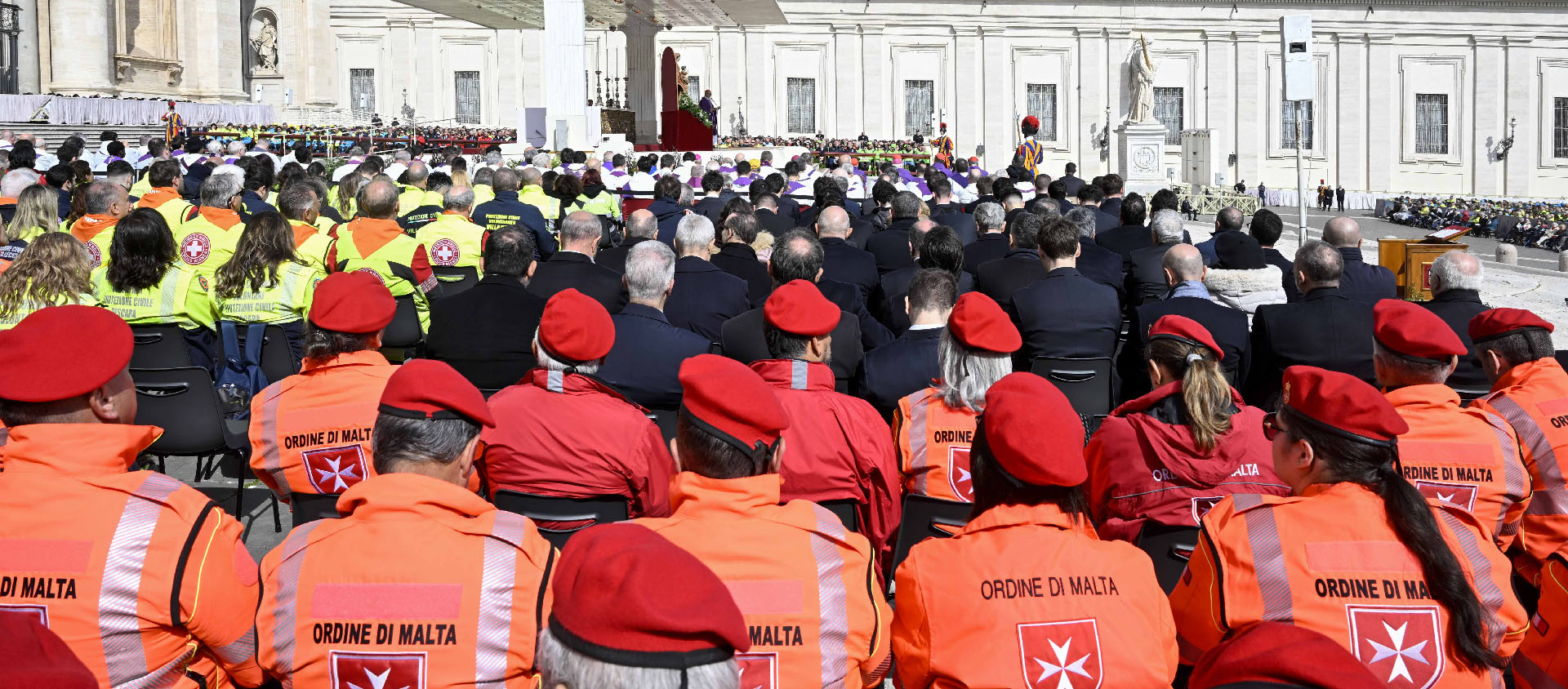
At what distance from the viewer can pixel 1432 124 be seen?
43500mm

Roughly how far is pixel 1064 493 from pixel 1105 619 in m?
0.28

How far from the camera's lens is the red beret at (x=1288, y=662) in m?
1.47

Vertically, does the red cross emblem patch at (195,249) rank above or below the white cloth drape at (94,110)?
below

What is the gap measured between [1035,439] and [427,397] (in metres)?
1.28

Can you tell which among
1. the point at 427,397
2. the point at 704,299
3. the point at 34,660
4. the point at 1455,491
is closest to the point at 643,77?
the point at 704,299

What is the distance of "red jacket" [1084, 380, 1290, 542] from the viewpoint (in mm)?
3584

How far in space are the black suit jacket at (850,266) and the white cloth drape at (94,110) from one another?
2023 cm

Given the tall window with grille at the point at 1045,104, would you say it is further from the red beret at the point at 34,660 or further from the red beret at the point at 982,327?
the red beret at the point at 34,660

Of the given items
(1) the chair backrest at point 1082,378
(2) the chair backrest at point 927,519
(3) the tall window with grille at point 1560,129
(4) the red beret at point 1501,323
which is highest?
(3) the tall window with grille at point 1560,129

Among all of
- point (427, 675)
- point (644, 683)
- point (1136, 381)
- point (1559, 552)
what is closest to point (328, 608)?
point (427, 675)

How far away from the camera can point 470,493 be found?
2.59 meters

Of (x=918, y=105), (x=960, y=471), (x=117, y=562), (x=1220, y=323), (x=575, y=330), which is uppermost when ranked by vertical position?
(x=918, y=105)

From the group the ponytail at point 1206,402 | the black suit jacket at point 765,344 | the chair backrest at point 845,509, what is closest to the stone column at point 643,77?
the black suit jacket at point 765,344

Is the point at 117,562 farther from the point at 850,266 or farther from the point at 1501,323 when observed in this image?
the point at 850,266
